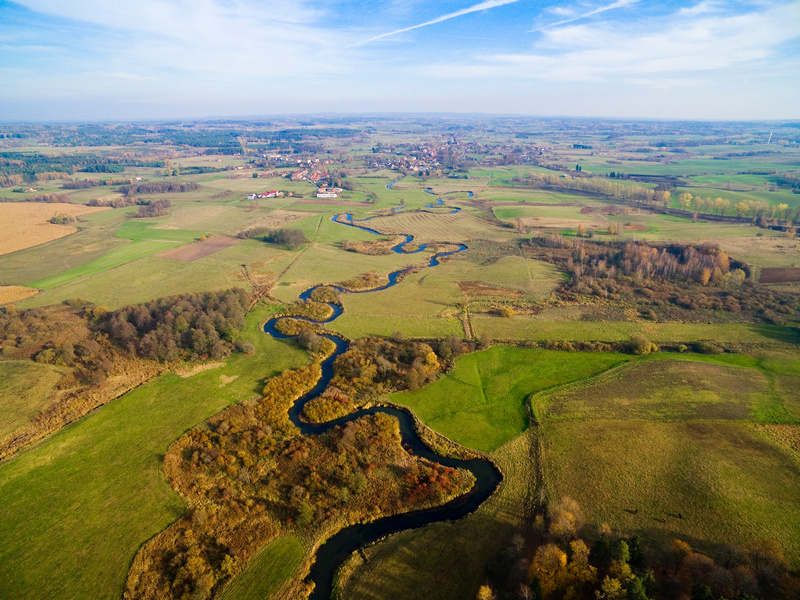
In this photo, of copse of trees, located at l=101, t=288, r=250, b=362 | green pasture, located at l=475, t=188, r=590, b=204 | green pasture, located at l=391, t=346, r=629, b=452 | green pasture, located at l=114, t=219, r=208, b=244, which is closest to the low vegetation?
copse of trees, located at l=101, t=288, r=250, b=362

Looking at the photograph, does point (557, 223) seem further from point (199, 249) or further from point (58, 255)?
point (58, 255)

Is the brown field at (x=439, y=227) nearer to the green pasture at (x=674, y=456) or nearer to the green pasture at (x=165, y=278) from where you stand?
the green pasture at (x=165, y=278)

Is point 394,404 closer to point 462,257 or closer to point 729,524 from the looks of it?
point 729,524

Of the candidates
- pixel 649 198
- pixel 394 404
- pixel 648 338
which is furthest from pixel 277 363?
pixel 649 198

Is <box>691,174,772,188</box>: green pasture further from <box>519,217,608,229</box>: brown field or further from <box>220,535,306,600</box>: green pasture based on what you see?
A: <box>220,535,306,600</box>: green pasture

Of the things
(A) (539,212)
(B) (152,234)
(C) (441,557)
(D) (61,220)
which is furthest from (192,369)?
(A) (539,212)

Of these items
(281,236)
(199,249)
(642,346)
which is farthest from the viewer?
(281,236)

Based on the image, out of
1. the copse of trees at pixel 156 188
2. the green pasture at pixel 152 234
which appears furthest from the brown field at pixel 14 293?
the copse of trees at pixel 156 188
